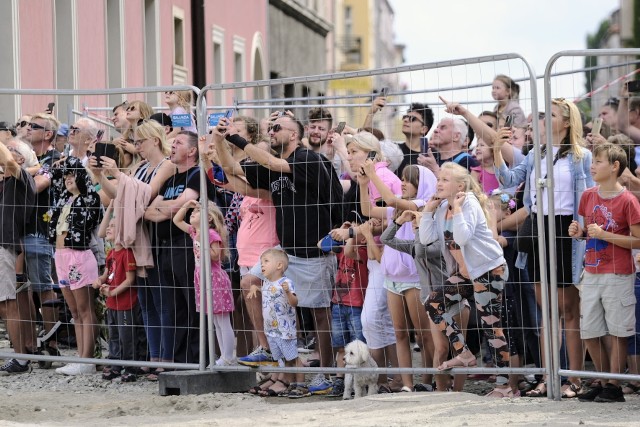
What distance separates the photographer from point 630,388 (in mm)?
9375

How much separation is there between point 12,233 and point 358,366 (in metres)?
3.45

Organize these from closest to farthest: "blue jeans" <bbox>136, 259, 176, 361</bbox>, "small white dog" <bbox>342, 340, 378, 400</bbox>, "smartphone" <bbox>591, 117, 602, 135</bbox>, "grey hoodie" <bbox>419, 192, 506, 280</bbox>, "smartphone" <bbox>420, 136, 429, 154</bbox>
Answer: "grey hoodie" <bbox>419, 192, 506, 280</bbox>
"small white dog" <bbox>342, 340, 378, 400</bbox>
"smartphone" <bbox>591, 117, 602, 135</bbox>
"smartphone" <bbox>420, 136, 429, 154</bbox>
"blue jeans" <bbox>136, 259, 176, 361</bbox>

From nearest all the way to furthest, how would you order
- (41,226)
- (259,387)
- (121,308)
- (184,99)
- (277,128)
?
1. (277,128)
2. (259,387)
3. (121,308)
4. (41,226)
5. (184,99)

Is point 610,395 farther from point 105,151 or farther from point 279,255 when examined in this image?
point 105,151

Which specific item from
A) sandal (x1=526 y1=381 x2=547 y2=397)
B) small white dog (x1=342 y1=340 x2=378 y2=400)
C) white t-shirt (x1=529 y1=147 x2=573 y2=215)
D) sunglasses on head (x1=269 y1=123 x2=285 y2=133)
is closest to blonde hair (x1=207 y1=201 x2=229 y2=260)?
sunglasses on head (x1=269 y1=123 x2=285 y2=133)

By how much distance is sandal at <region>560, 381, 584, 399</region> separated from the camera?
912cm

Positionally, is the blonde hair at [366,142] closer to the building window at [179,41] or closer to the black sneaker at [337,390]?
the black sneaker at [337,390]

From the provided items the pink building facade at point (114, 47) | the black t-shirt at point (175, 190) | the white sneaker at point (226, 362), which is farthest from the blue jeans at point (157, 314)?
the pink building facade at point (114, 47)

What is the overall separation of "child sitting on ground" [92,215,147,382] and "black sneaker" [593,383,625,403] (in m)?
3.76

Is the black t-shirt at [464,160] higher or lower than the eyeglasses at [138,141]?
lower

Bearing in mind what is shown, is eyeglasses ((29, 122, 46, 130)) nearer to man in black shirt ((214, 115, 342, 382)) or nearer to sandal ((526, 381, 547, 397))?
man in black shirt ((214, 115, 342, 382))

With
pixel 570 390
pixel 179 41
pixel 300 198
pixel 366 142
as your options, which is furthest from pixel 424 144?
pixel 179 41

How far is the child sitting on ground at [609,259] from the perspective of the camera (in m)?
8.82

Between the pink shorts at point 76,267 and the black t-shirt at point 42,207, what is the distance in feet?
1.35
